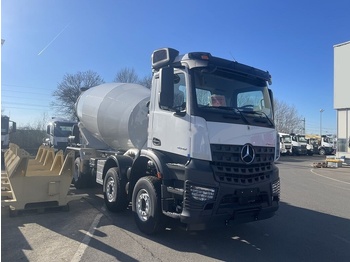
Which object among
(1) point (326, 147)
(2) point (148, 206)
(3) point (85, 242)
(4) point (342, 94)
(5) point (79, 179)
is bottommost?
(3) point (85, 242)

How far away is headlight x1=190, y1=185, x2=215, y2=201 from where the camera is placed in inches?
192

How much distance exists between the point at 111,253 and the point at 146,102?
12.1ft

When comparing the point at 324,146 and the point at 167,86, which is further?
the point at 324,146

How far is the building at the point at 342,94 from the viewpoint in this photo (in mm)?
27875

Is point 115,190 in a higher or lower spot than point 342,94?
lower

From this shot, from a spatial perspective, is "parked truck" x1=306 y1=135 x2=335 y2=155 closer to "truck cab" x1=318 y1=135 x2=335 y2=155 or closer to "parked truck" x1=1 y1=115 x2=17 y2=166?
"truck cab" x1=318 y1=135 x2=335 y2=155

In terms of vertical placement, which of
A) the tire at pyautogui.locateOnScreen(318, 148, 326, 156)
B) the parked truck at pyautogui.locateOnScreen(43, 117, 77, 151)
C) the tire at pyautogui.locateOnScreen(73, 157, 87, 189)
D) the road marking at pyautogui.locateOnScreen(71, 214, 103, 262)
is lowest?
the road marking at pyautogui.locateOnScreen(71, 214, 103, 262)

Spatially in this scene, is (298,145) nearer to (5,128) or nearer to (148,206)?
(5,128)

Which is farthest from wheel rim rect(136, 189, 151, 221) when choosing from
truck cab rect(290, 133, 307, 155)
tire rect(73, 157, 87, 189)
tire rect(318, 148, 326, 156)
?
tire rect(318, 148, 326, 156)

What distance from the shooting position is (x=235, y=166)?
17.2 ft

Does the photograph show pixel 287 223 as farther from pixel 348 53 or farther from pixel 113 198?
pixel 348 53

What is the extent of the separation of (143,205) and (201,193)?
4.94 ft

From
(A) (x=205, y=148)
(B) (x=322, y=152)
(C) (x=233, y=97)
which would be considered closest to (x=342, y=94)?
(B) (x=322, y=152)

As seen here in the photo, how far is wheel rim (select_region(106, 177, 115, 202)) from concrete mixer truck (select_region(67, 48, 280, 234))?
2.14 feet
